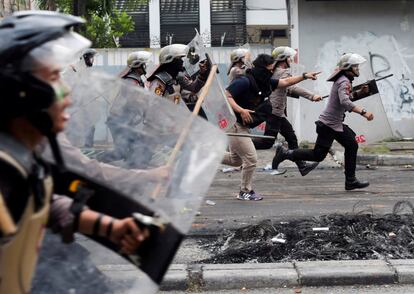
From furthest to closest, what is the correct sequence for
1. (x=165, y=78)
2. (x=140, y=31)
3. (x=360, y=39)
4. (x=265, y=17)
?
(x=140, y=31)
(x=265, y=17)
(x=360, y=39)
(x=165, y=78)

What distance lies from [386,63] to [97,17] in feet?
28.9

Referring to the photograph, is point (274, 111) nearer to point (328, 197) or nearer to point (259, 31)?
point (328, 197)

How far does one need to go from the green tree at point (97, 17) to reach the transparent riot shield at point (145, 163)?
1214 cm

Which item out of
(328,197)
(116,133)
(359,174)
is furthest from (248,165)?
(116,133)

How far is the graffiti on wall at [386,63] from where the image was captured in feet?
47.5

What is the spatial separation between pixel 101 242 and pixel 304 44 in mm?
12692

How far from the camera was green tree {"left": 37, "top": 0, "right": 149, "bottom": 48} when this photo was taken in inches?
647

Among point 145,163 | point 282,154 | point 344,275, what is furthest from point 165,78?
point 145,163

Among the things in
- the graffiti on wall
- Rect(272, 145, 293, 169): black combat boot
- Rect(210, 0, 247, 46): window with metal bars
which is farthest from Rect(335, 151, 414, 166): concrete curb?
Rect(210, 0, 247, 46): window with metal bars

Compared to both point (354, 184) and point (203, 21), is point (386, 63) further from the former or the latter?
point (203, 21)

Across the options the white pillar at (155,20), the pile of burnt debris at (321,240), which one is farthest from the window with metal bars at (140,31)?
the pile of burnt debris at (321,240)

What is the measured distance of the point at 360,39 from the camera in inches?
574

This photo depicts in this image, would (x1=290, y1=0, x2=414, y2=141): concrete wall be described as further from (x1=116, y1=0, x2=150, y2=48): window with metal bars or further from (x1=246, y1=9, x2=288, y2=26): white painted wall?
(x1=116, y1=0, x2=150, y2=48): window with metal bars

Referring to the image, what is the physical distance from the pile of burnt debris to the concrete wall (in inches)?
315
